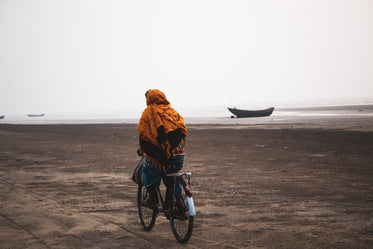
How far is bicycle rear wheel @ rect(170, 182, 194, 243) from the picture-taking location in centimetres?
473

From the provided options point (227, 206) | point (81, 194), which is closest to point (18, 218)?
point (81, 194)

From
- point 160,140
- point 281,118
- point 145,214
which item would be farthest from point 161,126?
point 281,118

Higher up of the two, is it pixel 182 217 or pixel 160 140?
pixel 160 140

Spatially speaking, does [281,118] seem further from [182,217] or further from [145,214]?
[182,217]

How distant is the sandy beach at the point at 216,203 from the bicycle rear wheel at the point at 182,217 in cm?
15

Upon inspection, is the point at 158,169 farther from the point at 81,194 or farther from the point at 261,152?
the point at 261,152

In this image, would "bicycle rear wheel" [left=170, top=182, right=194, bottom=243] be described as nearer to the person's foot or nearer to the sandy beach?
the sandy beach

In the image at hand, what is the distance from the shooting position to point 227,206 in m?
6.69

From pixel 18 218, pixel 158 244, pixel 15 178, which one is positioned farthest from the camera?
pixel 15 178

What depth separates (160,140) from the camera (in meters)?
4.69

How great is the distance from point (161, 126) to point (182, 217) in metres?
1.27

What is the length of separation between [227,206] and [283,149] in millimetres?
9042

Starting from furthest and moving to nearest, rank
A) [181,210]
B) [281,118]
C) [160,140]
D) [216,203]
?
1. [281,118]
2. [216,203]
3. [181,210]
4. [160,140]

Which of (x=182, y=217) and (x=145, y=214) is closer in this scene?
(x=182, y=217)
